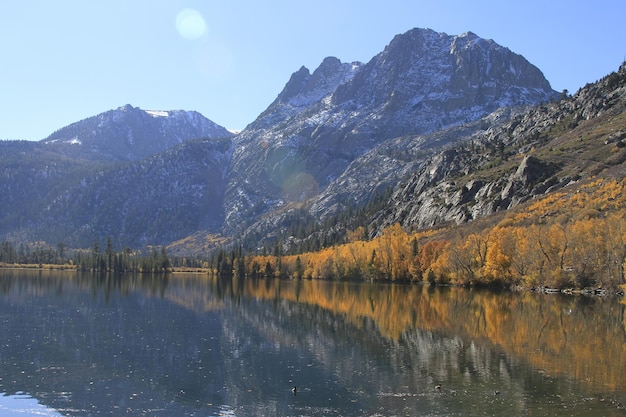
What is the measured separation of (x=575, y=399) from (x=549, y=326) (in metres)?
32.4

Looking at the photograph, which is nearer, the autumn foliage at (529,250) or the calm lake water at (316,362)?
the calm lake water at (316,362)

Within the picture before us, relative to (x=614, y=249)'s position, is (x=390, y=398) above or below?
below

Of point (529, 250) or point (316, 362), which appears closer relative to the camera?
point (316, 362)

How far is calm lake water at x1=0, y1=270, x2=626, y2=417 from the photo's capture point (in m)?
32.5

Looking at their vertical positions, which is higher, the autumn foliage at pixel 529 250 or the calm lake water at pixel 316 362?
the autumn foliage at pixel 529 250

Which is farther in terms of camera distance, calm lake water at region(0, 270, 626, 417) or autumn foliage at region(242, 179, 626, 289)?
autumn foliage at region(242, 179, 626, 289)

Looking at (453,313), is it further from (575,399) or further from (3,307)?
(3,307)

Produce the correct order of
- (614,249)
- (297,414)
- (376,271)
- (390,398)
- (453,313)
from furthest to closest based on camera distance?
(376,271)
(614,249)
(453,313)
(390,398)
(297,414)

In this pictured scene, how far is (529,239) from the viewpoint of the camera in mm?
118562

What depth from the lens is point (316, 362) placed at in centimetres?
4547

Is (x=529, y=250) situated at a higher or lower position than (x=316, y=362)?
higher

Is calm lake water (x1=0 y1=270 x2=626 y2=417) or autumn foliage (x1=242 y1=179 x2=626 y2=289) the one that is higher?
autumn foliage (x1=242 y1=179 x2=626 y2=289)

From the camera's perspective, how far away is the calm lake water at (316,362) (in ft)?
107

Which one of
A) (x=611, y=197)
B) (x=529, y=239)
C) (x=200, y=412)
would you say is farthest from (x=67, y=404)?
(x=611, y=197)
